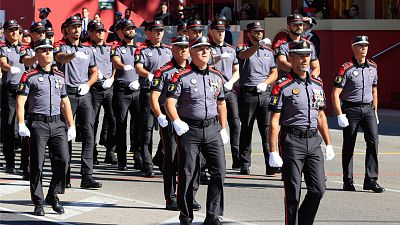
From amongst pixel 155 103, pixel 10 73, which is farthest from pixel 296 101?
pixel 10 73

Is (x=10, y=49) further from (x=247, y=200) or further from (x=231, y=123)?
(x=247, y=200)

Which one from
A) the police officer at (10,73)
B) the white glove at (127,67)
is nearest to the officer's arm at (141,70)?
the white glove at (127,67)

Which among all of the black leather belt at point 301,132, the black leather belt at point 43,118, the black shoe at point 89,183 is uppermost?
the black leather belt at point 43,118

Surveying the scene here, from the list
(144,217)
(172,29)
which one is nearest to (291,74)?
(144,217)

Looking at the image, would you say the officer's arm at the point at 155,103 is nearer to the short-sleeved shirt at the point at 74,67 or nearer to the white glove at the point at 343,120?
the short-sleeved shirt at the point at 74,67

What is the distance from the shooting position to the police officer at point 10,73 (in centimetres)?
1523

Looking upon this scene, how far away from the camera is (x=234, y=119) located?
14.7m

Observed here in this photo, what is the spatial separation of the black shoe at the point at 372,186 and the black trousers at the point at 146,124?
3.04 metres

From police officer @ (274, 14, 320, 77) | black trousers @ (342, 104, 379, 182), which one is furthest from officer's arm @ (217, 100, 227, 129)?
police officer @ (274, 14, 320, 77)

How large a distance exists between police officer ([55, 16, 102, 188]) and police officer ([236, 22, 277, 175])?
2.19 m

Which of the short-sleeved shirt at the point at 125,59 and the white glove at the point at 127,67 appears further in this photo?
the short-sleeved shirt at the point at 125,59

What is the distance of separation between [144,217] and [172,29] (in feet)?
51.0

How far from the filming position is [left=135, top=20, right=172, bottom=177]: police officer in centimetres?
1431

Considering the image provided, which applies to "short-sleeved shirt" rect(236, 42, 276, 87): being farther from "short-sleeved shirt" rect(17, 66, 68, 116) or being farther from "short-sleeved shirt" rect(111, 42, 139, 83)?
"short-sleeved shirt" rect(17, 66, 68, 116)
